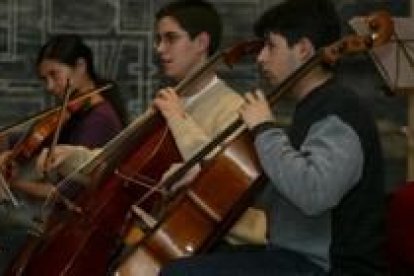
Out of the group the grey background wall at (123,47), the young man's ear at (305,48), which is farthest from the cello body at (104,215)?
the grey background wall at (123,47)

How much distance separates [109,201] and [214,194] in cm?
40

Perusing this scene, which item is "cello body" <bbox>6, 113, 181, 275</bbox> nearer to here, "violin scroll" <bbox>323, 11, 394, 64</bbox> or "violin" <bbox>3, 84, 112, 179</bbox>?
"violin" <bbox>3, 84, 112, 179</bbox>

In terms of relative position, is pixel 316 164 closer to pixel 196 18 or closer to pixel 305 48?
pixel 305 48

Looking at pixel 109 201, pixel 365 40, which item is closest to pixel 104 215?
pixel 109 201

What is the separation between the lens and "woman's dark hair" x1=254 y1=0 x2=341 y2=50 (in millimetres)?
1728

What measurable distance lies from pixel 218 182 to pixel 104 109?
A: 790mm

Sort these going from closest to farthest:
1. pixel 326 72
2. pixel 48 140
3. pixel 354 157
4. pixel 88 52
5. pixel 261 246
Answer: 1. pixel 354 157
2. pixel 326 72
3. pixel 261 246
4. pixel 48 140
5. pixel 88 52

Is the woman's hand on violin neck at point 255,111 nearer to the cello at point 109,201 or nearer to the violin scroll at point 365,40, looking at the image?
the violin scroll at point 365,40

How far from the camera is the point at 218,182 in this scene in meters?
1.75

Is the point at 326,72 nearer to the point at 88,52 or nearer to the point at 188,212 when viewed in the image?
the point at 188,212

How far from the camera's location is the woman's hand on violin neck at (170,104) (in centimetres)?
196

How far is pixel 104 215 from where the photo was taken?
2.04 meters

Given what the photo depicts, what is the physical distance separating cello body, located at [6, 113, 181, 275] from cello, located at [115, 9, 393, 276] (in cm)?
18

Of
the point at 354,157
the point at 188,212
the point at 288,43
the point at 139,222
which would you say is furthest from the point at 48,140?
the point at 354,157
